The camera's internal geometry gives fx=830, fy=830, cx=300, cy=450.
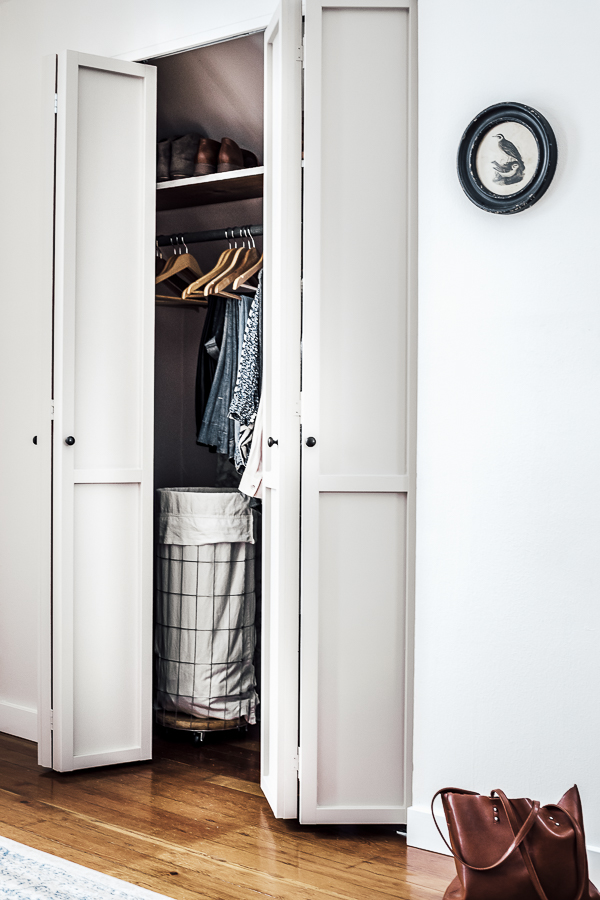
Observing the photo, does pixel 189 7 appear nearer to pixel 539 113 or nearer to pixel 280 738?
pixel 539 113

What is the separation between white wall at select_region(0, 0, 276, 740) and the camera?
2.92 metres

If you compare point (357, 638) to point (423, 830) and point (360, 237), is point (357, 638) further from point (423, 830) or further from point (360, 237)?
point (360, 237)

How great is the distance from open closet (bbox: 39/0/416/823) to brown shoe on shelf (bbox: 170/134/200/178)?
9cm

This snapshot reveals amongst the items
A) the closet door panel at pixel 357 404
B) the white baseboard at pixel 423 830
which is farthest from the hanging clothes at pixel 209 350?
the white baseboard at pixel 423 830

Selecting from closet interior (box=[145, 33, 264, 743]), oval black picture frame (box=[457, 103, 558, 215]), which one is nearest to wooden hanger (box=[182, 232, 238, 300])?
closet interior (box=[145, 33, 264, 743])

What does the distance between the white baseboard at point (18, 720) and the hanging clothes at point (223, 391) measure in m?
1.14

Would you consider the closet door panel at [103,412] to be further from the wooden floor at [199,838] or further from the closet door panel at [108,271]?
the wooden floor at [199,838]

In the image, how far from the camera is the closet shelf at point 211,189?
110 inches

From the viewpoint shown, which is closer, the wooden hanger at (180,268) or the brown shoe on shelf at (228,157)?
the brown shoe on shelf at (228,157)

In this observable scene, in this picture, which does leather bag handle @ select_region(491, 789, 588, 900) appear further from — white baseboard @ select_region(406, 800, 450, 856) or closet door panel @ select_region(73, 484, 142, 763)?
closet door panel @ select_region(73, 484, 142, 763)

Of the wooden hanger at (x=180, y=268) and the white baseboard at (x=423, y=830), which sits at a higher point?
the wooden hanger at (x=180, y=268)

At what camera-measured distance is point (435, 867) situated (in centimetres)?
195

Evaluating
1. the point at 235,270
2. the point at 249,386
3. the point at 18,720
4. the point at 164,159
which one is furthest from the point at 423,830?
the point at 164,159

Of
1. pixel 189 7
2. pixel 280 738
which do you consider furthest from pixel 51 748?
pixel 189 7
